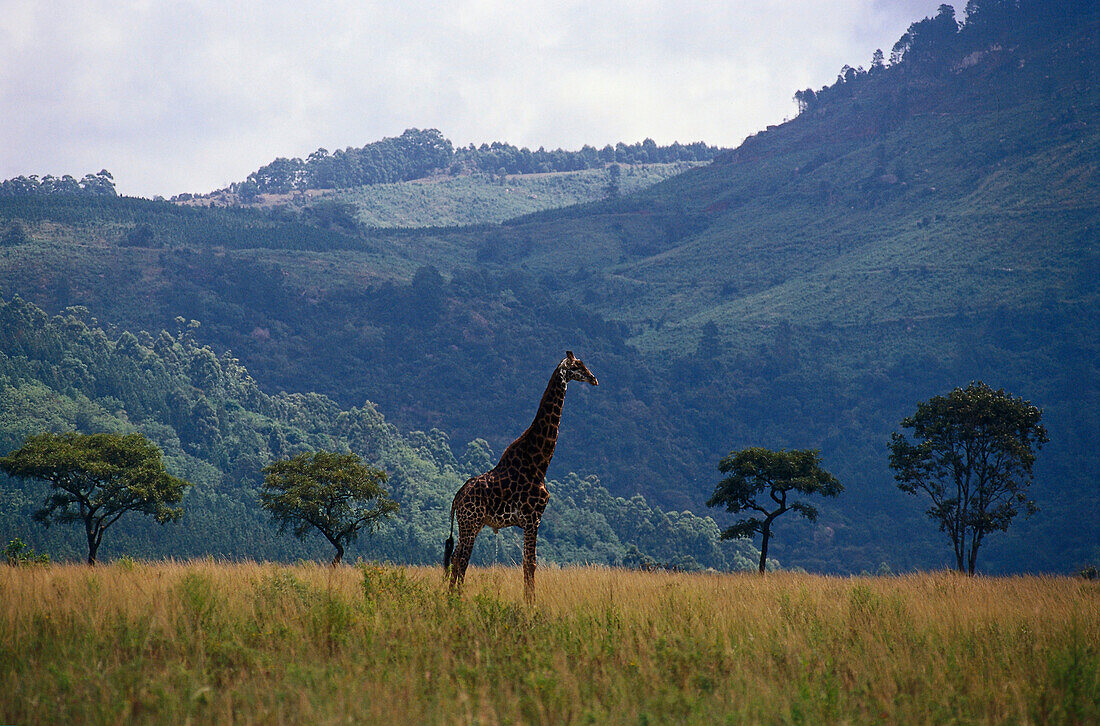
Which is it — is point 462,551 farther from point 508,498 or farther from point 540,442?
point 540,442

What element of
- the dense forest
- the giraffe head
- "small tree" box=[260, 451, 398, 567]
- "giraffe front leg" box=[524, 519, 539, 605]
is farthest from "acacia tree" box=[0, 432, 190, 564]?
the dense forest

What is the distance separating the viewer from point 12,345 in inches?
4702

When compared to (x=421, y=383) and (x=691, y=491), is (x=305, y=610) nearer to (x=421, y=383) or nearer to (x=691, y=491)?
(x=691, y=491)

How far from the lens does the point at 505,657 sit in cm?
959

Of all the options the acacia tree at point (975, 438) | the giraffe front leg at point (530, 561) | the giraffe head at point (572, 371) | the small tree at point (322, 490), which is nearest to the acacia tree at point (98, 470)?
the small tree at point (322, 490)

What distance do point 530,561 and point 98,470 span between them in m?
21.7

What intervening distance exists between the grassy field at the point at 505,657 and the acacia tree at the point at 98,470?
63.4 ft

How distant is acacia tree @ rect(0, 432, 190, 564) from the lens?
100.0 ft

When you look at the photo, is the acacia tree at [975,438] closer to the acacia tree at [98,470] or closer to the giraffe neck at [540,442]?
the giraffe neck at [540,442]

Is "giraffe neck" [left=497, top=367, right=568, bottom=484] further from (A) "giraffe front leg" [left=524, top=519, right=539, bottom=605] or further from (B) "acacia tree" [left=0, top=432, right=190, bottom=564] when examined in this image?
(B) "acacia tree" [left=0, top=432, right=190, bottom=564]

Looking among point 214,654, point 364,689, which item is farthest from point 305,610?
point 364,689

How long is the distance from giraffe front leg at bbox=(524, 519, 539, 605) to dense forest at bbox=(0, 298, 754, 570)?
245ft

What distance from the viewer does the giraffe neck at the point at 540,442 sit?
14406 millimetres

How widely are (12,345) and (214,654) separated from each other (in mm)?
127753
